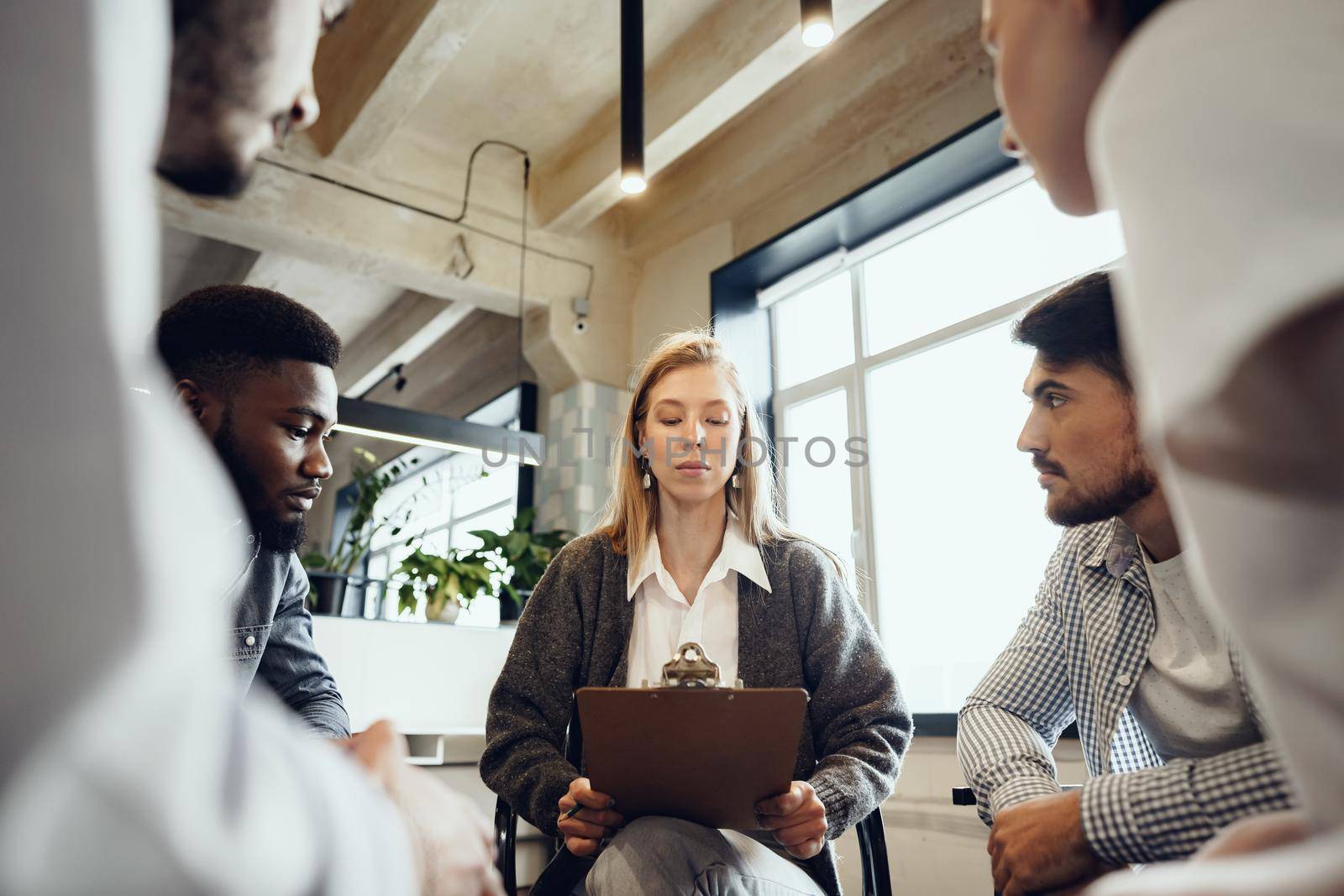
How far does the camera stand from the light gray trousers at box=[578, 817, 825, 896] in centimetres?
129

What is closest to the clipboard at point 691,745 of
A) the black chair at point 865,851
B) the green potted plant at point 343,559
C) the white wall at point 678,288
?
the black chair at point 865,851

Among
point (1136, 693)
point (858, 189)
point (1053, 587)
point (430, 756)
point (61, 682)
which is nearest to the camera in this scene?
point (61, 682)

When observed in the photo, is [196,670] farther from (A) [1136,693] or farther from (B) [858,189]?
(B) [858,189]

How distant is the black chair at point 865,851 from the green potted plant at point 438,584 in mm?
3106

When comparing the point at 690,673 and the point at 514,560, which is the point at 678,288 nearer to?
the point at 514,560

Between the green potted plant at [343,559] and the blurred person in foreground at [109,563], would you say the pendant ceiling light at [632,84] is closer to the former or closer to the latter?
the blurred person in foreground at [109,563]

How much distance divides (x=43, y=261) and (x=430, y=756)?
362 cm

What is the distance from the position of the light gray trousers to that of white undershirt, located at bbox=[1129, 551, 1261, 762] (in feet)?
2.04

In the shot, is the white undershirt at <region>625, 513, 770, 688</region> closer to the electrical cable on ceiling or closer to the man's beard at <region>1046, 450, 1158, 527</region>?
the man's beard at <region>1046, 450, 1158, 527</region>

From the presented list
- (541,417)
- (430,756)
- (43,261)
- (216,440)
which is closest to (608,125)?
(541,417)

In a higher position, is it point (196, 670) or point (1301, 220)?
point (1301, 220)

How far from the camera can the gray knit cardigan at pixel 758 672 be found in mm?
1603

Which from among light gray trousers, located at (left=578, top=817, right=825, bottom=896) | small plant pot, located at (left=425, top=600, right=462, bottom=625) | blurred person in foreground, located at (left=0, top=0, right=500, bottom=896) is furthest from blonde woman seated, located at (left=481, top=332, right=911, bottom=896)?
small plant pot, located at (left=425, top=600, right=462, bottom=625)

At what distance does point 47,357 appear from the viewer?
0.98ft
